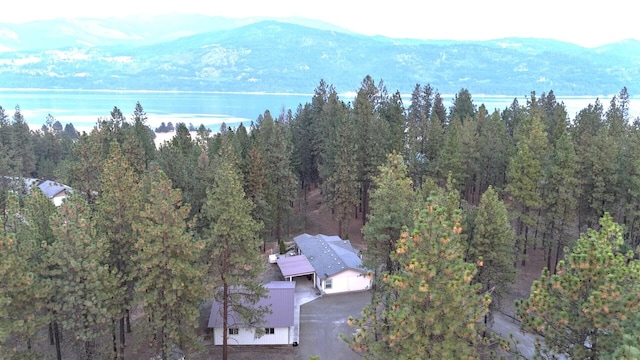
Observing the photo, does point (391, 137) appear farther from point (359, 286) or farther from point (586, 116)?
point (586, 116)

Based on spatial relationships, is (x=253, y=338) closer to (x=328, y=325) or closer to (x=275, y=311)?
(x=275, y=311)

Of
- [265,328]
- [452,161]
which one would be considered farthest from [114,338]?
[452,161]

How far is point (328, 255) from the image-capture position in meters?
31.5

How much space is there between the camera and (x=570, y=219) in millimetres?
28719

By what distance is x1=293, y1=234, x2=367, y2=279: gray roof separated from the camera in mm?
29672

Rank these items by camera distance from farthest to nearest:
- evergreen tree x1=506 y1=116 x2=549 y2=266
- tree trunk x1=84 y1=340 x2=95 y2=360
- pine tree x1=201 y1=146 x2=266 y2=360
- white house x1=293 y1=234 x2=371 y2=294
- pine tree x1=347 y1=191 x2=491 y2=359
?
white house x1=293 y1=234 x2=371 y2=294
evergreen tree x1=506 y1=116 x2=549 y2=266
pine tree x1=201 y1=146 x2=266 y2=360
tree trunk x1=84 y1=340 x2=95 y2=360
pine tree x1=347 y1=191 x2=491 y2=359

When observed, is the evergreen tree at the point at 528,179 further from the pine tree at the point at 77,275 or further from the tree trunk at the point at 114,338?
the pine tree at the point at 77,275

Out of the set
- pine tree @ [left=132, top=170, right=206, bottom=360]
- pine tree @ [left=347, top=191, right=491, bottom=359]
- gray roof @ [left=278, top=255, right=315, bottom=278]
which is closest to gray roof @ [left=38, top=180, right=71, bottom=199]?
gray roof @ [left=278, top=255, right=315, bottom=278]

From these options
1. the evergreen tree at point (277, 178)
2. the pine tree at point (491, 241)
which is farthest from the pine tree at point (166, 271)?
the evergreen tree at point (277, 178)

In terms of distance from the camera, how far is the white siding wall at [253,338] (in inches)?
904

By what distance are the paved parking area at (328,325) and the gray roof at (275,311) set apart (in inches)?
62.0

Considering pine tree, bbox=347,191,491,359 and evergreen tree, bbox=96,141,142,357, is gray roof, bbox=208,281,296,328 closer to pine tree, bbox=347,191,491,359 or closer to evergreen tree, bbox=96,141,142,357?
evergreen tree, bbox=96,141,142,357

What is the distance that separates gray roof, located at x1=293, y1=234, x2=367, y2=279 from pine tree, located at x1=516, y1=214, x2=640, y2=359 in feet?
53.4

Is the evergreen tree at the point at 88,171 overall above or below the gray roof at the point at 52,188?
above
